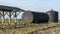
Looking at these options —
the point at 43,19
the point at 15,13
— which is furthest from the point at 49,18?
the point at 15,13

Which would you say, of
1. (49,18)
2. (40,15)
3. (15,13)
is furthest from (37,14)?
(49,18)

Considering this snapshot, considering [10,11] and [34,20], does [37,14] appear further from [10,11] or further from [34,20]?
[10,11]

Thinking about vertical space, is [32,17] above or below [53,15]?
below

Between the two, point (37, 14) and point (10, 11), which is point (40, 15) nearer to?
point (37, 14)

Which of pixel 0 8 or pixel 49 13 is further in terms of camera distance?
pixel 49 13

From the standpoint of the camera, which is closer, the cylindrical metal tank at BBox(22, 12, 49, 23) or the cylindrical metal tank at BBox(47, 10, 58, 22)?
the cylindrical metal tank at BBox(22, 12, 49, 23)

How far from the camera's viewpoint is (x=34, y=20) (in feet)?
105

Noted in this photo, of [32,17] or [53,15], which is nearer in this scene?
[32,17]

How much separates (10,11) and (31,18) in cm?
476

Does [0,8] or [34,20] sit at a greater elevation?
[0,8]

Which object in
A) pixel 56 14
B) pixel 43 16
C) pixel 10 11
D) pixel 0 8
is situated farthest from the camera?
pixel 56 14

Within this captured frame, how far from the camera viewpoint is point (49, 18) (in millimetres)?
39344

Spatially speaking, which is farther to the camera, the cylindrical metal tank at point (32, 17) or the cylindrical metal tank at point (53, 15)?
the cylindrical metal tank at point (53, 15)

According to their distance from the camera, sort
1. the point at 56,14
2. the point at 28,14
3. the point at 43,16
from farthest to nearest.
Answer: the point at 56,14 < the point at 43,16 < the point at 28,14
